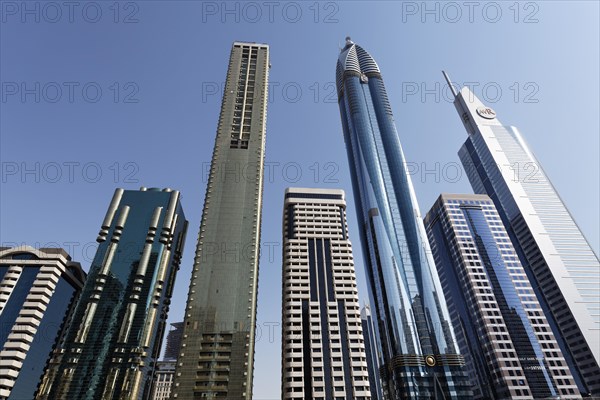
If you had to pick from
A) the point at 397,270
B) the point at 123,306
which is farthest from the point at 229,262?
the point at 397,270

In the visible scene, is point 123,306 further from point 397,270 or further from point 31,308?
point 397,270

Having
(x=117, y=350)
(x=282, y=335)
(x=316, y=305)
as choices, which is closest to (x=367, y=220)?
(x=316, y=305)

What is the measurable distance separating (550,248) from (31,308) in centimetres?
21444

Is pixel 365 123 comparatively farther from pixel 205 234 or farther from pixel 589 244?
pixel 589 244

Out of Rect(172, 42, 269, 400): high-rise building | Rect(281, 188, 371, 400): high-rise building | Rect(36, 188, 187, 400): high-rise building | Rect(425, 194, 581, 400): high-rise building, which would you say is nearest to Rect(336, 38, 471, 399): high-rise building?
Rect(425, 194, 581, 400): high-rise building

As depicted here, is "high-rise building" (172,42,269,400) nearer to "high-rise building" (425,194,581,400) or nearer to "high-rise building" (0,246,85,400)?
"high-rise building" (0,246,85,400)

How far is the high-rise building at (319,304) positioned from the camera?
321 feet

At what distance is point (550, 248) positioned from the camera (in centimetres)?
15738

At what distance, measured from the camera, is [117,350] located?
108000 mm

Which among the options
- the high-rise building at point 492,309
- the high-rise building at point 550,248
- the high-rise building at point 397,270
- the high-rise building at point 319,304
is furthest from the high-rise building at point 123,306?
the high-rise building at point 550,248

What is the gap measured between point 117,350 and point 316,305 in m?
66.4

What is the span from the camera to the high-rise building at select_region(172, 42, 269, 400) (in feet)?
279

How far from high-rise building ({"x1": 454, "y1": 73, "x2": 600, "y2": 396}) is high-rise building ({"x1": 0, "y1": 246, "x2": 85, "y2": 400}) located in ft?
638

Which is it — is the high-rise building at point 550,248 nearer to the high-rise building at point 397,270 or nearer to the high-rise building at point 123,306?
the high-rise building at point 397,270
